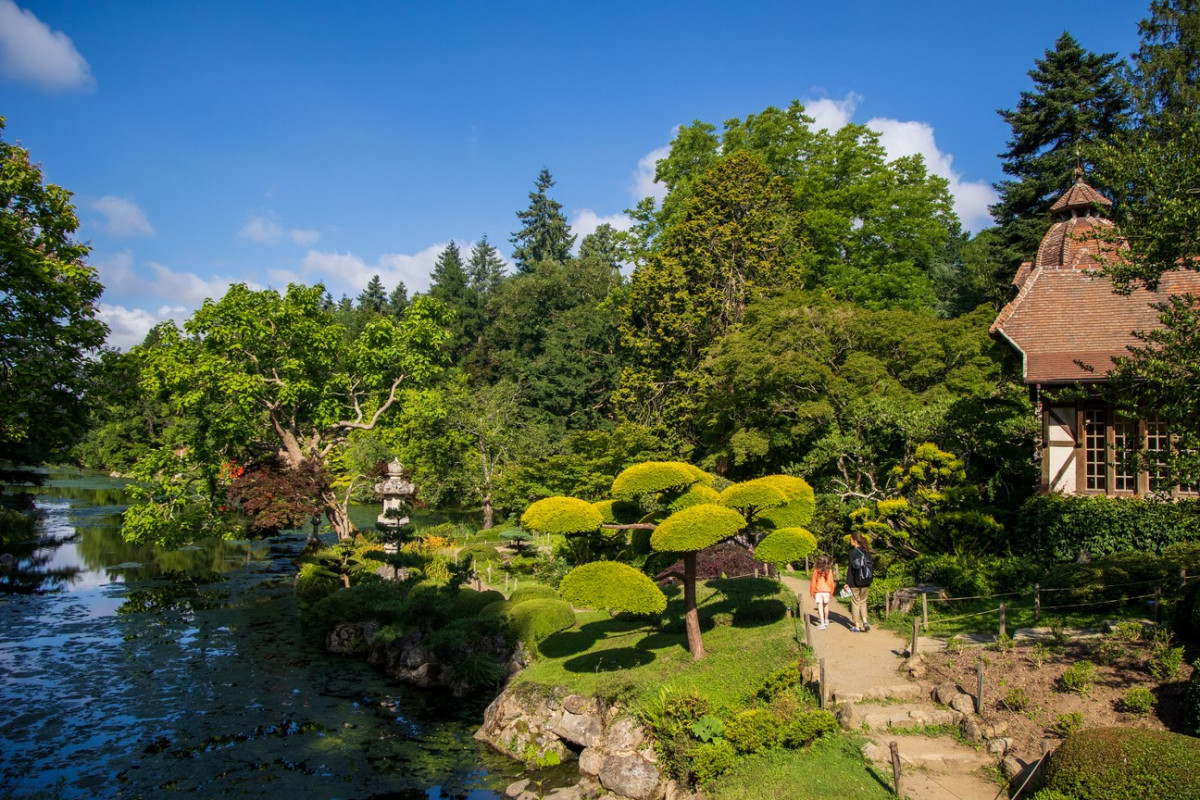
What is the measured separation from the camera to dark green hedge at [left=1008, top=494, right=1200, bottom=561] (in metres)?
16.9

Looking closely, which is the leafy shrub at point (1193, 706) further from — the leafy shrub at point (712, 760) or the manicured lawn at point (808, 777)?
the leafy shrub at point (712, 760)

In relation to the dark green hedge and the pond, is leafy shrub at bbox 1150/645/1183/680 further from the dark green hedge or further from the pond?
the pond

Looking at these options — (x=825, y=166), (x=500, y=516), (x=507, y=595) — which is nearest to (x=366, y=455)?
(x=500, y=516)

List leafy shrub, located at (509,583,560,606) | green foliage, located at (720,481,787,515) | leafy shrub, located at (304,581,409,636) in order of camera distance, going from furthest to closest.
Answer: leafy shrub, located at (304,581,409,636)
leafy shrub, located at (509,583,560,606)
green foliage, located at (720,481,787,515)

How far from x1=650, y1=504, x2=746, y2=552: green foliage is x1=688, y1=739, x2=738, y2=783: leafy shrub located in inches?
125

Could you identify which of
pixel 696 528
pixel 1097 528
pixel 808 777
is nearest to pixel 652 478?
pixel 696 528

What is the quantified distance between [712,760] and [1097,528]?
38.1 feet

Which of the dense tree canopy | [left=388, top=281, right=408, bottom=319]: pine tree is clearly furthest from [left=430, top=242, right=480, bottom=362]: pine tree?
the dense tree canopy

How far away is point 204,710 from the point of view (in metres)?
15.9

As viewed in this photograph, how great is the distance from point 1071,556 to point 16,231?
69.2ft

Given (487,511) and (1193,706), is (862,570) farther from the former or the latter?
(487,511)

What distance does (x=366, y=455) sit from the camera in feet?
152

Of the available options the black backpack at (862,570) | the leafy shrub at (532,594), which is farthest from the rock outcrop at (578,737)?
the black backpack at (862,570)

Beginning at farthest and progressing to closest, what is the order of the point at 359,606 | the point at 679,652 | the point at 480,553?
the point at 480,553, the point at 359,606, the point at 679,652
